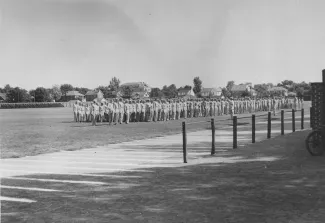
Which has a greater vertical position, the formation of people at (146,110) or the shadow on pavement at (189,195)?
the formation of people at (146,110)

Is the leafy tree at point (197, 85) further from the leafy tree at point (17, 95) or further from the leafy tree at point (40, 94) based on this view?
the leafy tree at point (17, 95)

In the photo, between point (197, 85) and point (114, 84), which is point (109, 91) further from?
point (197, 85)

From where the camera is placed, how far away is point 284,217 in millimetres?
5035

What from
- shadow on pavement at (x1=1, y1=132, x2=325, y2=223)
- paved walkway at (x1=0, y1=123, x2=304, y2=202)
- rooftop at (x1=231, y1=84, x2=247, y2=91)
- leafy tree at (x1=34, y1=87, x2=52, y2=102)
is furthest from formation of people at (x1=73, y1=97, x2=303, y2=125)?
rooftop at (x1=231, y1=84, x2=247, y2=91)

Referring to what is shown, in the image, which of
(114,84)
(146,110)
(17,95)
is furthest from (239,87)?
→ (146,110)

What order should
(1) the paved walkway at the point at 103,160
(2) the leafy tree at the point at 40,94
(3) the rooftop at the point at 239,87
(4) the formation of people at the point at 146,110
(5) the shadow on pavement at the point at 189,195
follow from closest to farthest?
(5) the shadow on pavement at the point at 189,195, (1) the paved walkway at the point at 103,160, (4) the formation of people at the point at 146,110, (2) the leafy tree at the point at 40,94, (3) the rooftop at the point at 239,87

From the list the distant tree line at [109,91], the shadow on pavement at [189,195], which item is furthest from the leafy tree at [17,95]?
the shadow on pavement at [189,195]

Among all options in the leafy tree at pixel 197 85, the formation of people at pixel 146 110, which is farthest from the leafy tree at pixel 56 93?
the formation of people at pixel 146 110

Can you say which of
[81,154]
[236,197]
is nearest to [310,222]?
[236,197]


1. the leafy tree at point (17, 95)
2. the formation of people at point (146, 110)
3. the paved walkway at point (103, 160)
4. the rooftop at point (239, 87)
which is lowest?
the paved walkway at point (103, 160)

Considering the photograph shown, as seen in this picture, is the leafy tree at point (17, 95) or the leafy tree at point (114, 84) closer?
the leafy tree at point (17, 95)

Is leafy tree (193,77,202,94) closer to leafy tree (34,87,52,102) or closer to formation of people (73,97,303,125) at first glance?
leafy tree (34,87,52,102)

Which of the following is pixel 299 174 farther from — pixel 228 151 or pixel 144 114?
pixel 144 114

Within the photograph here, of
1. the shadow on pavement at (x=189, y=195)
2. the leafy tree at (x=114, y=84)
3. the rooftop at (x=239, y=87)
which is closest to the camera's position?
the shadow on pavement at (x=189, y=195)
